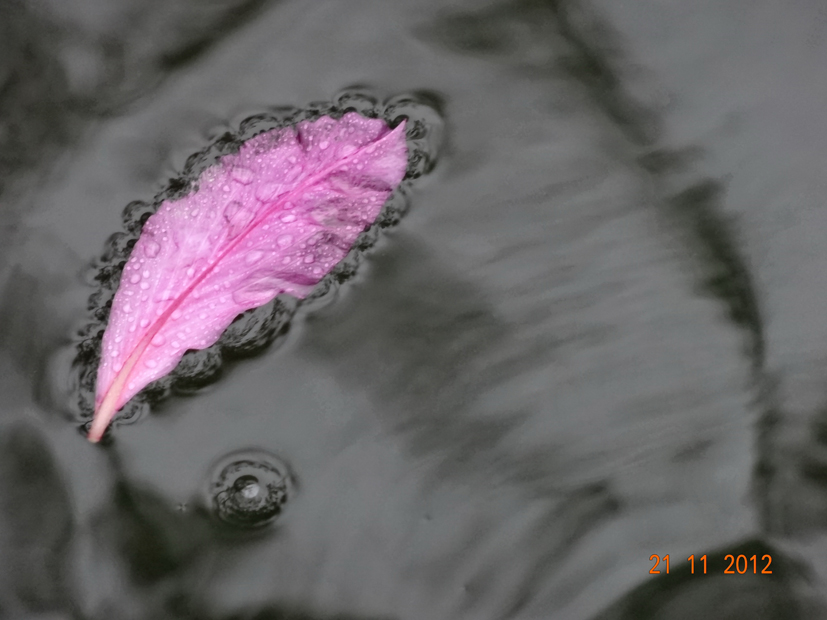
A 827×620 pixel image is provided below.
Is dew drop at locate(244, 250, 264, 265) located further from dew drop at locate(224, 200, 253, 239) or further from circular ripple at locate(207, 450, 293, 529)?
circular ripple at locate(207, 450, 293, 529)

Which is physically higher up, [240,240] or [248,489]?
[240,240]

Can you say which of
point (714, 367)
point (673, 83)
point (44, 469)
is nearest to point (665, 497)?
point (714, 367)

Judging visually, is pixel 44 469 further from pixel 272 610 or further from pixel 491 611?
pixel 491 611

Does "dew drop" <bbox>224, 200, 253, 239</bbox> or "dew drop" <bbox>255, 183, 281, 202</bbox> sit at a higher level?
"dew drop" <bbox>255, 183, 281, 202</bbox>
